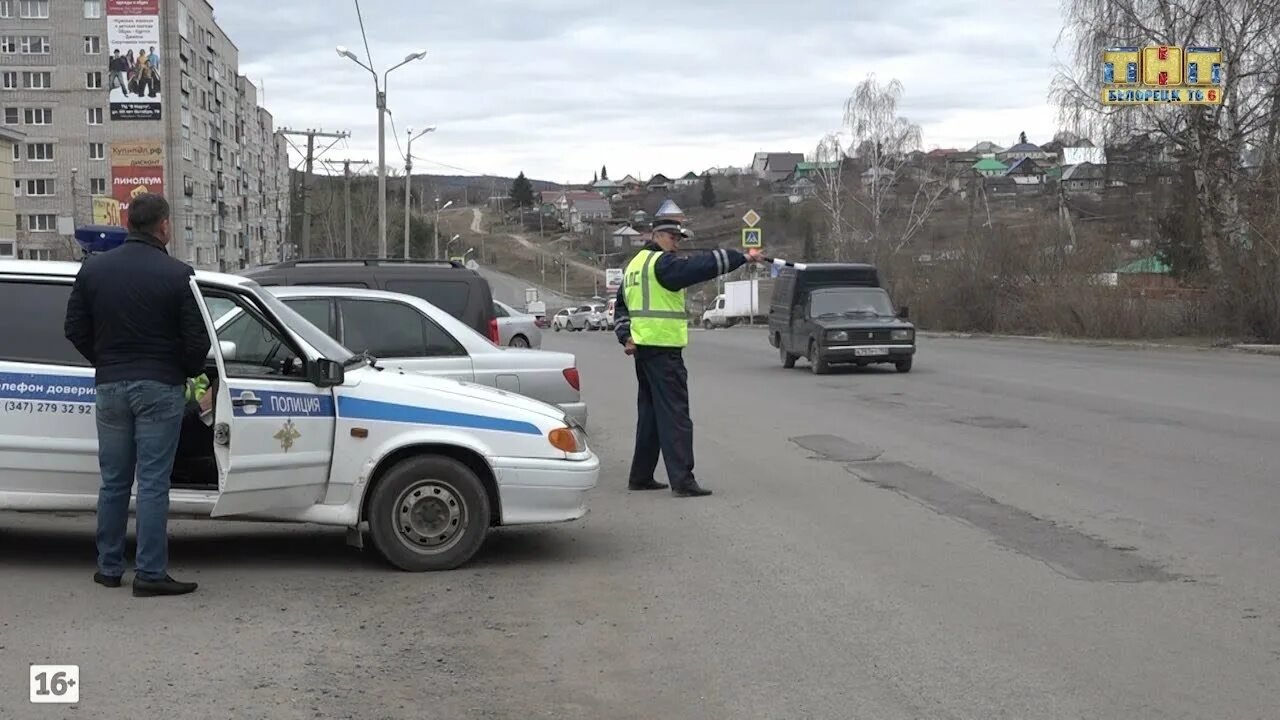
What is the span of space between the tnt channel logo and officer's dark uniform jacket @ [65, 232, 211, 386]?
29718 mm

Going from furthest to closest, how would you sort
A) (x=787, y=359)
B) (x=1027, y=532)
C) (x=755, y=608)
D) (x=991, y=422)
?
(x=787, y=359) → (x=991, y=422) → (x=1027, y=532) → (x=755, y=608)

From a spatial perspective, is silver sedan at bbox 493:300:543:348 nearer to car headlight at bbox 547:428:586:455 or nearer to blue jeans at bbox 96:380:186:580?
car headlight at bbox 547:428:586:455

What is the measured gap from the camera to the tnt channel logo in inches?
1283

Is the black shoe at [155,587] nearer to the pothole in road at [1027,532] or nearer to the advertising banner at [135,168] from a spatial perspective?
the pothole in road at [1027,532]

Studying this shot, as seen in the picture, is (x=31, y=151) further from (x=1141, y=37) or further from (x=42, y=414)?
(x=42, y=414)

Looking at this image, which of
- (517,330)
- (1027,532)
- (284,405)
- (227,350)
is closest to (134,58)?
(517,330)

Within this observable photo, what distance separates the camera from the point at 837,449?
13.2 meters

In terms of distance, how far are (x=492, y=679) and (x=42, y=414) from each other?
3.44 metres

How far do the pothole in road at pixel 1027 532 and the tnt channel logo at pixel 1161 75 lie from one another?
2434cm

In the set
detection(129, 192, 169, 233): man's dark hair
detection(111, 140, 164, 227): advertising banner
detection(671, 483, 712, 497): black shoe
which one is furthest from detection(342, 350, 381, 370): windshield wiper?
detection(111, 140, 164, 227): advertising banner

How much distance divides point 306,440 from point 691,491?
3.70 m

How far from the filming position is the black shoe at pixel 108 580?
22.9 feet

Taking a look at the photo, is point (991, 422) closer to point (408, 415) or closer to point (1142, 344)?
point (408, 415)

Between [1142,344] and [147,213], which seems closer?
[147,213]
